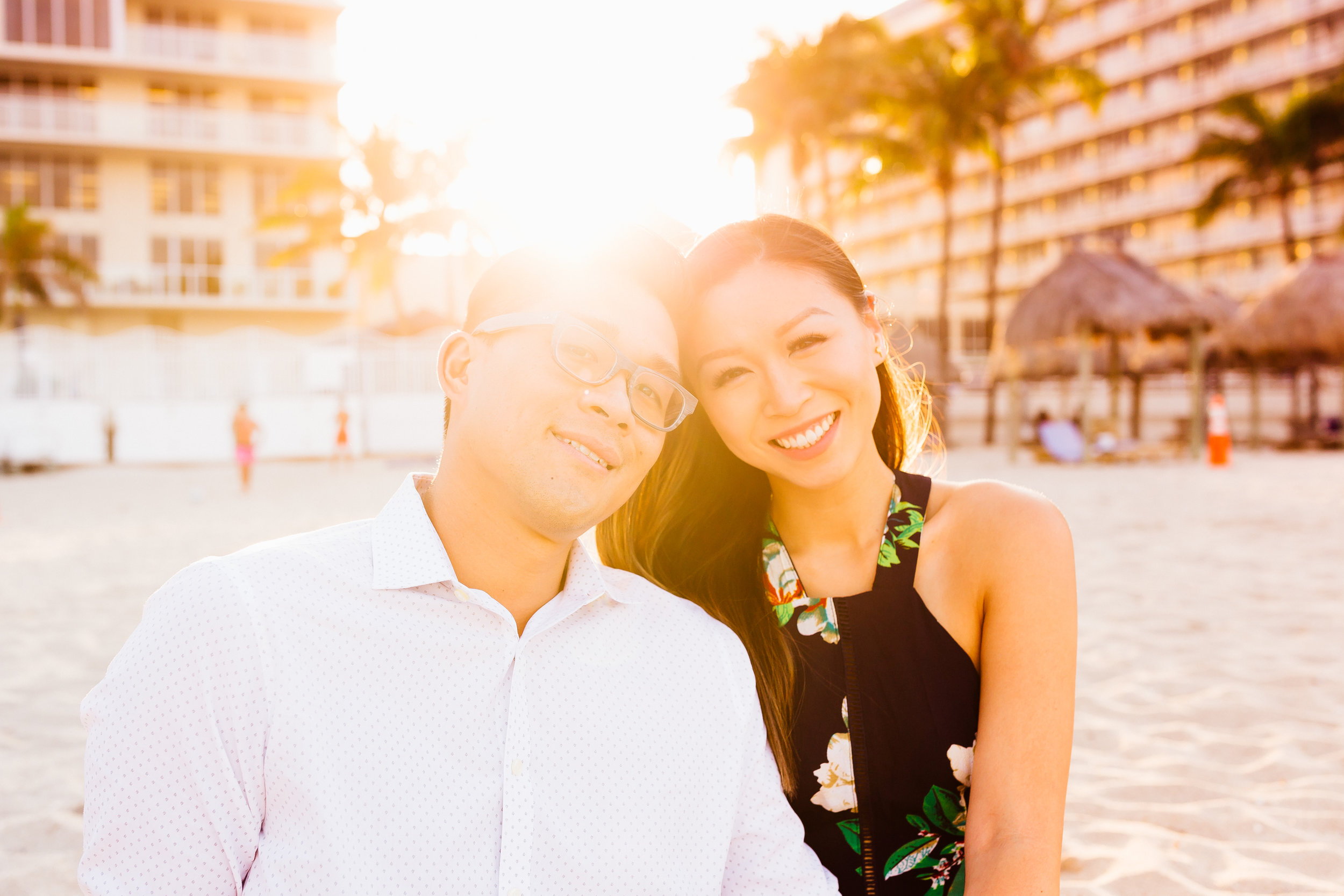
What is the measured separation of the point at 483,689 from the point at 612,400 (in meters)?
0.55

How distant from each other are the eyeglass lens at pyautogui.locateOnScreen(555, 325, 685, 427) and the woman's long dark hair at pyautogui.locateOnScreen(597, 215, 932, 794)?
34 cm

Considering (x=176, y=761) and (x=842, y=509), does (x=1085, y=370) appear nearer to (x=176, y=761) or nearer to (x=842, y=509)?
(x=842, y=509)

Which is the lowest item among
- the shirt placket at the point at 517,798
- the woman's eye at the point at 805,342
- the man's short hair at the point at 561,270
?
the shirt placket at the point at 517,798

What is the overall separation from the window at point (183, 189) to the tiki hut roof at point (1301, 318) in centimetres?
3341

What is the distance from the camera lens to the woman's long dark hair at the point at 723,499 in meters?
2.15

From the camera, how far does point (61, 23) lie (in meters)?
33.0

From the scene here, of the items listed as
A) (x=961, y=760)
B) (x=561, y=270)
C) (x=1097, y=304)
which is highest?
(x=1097, y=304)

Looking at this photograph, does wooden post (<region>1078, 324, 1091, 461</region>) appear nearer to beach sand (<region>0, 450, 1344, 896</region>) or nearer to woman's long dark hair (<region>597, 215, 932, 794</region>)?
beach sand (<region>0, 450, 1344, 896</region>)

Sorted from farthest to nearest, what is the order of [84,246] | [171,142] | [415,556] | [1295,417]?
[84,246], [171,142], [1295,417], [415,556]

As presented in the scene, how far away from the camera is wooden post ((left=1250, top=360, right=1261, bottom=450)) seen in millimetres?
25219

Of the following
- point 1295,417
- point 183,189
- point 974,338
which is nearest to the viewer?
point 1295,417

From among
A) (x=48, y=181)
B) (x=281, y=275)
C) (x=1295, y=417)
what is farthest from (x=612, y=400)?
(x=48, y=181)

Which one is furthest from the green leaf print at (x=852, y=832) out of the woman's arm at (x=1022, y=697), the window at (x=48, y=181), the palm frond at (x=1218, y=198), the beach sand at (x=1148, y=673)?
the window at (x=48, y=181)

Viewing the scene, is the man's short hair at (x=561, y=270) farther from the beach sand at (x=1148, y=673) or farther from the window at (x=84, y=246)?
the window at (x=84, y=246)
